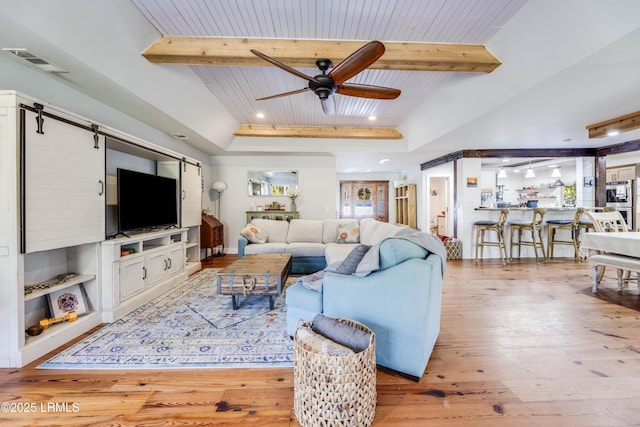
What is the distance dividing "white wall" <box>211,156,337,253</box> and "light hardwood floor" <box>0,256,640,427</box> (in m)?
4.40

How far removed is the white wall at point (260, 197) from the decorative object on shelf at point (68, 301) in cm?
384

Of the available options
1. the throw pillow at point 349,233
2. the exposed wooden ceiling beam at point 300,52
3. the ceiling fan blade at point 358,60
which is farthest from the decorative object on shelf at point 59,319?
the throw pillow at point 349,233

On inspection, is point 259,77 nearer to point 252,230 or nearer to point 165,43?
point 165,43

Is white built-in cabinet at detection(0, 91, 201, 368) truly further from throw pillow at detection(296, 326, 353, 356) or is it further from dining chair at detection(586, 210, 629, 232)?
dining chair at detection(586, 210, 629, 232)

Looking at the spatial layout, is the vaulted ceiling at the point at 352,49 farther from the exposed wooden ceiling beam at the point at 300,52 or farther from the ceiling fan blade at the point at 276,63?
the ceiling fan blade at the point at 276,63

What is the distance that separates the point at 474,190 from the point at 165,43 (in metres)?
5.74

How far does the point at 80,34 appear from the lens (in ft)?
6.60

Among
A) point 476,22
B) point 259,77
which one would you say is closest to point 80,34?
point 259,77

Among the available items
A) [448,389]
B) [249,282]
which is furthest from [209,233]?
[448,389]

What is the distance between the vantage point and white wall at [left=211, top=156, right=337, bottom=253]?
20.4 feet

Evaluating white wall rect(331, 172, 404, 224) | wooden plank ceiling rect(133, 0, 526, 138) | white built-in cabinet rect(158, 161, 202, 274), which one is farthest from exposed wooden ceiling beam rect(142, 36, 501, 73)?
white wall rect(331, 172, 404, 224)

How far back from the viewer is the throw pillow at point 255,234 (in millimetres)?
4336

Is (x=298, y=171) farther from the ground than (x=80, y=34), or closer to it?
closer to it

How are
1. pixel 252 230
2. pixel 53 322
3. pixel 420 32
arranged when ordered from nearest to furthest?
pixel 53 322
pixel 420 32
pixel 252 230
